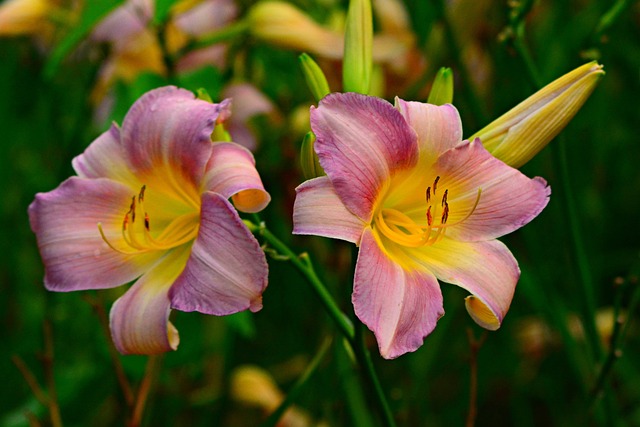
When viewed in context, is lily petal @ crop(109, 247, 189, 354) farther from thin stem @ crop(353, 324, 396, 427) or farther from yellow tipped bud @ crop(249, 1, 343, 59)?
yellow tipped bud @ crop(249, 1, 343, 59)

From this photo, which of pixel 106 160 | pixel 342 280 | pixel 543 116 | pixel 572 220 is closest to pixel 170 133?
pixel 106 160

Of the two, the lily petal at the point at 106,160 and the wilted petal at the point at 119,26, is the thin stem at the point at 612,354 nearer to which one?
the lily petal at the point at 106,160

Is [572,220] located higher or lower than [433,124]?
lower

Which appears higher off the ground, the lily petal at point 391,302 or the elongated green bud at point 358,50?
the elongated green bud at point 358,50

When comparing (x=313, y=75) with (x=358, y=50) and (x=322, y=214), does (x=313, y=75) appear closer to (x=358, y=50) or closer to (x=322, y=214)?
(x=358, y=50)

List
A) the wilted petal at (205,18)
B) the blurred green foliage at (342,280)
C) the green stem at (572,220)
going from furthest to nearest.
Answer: the wilted petal at (205,18)
the blurred green foliage at (342,280)
the green stem at (572,220)

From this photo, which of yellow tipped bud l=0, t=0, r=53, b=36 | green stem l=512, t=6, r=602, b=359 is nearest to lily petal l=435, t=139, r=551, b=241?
green stem l=512, t=6, r=602, b=359

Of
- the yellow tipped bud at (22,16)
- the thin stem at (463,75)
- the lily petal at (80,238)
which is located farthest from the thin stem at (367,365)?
the yellow tipped bud at (22,16)
